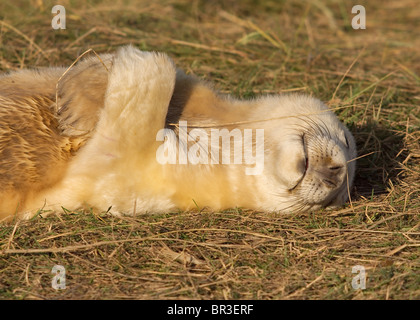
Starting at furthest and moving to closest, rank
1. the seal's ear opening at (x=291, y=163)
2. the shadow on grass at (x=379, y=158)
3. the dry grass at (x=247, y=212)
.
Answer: the shadow on grass at (x=379, y=158) → the seal's ear opening at (x=291, y=163) → the dry grass at (x=247, y=212)

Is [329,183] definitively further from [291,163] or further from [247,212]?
[247,212]

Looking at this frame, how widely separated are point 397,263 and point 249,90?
2.41 m

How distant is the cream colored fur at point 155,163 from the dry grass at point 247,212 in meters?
0.12

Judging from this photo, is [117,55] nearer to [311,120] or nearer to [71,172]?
[71,172]

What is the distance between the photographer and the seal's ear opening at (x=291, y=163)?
3.53 meters

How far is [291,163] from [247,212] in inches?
19.5

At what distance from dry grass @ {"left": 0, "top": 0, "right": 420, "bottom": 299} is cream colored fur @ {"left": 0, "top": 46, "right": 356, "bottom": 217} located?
115mm

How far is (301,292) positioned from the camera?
10.1ft

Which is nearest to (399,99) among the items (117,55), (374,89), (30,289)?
(374,89)

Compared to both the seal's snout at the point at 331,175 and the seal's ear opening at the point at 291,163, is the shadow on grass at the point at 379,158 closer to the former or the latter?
the seal's snout at the point at 331,175

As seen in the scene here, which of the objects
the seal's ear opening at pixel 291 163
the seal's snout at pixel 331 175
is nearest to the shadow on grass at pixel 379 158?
the seal's snout at pixel 331 175

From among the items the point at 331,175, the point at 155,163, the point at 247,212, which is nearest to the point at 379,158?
the point at 331,175

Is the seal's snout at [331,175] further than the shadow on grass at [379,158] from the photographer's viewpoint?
No

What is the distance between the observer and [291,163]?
3.53m
